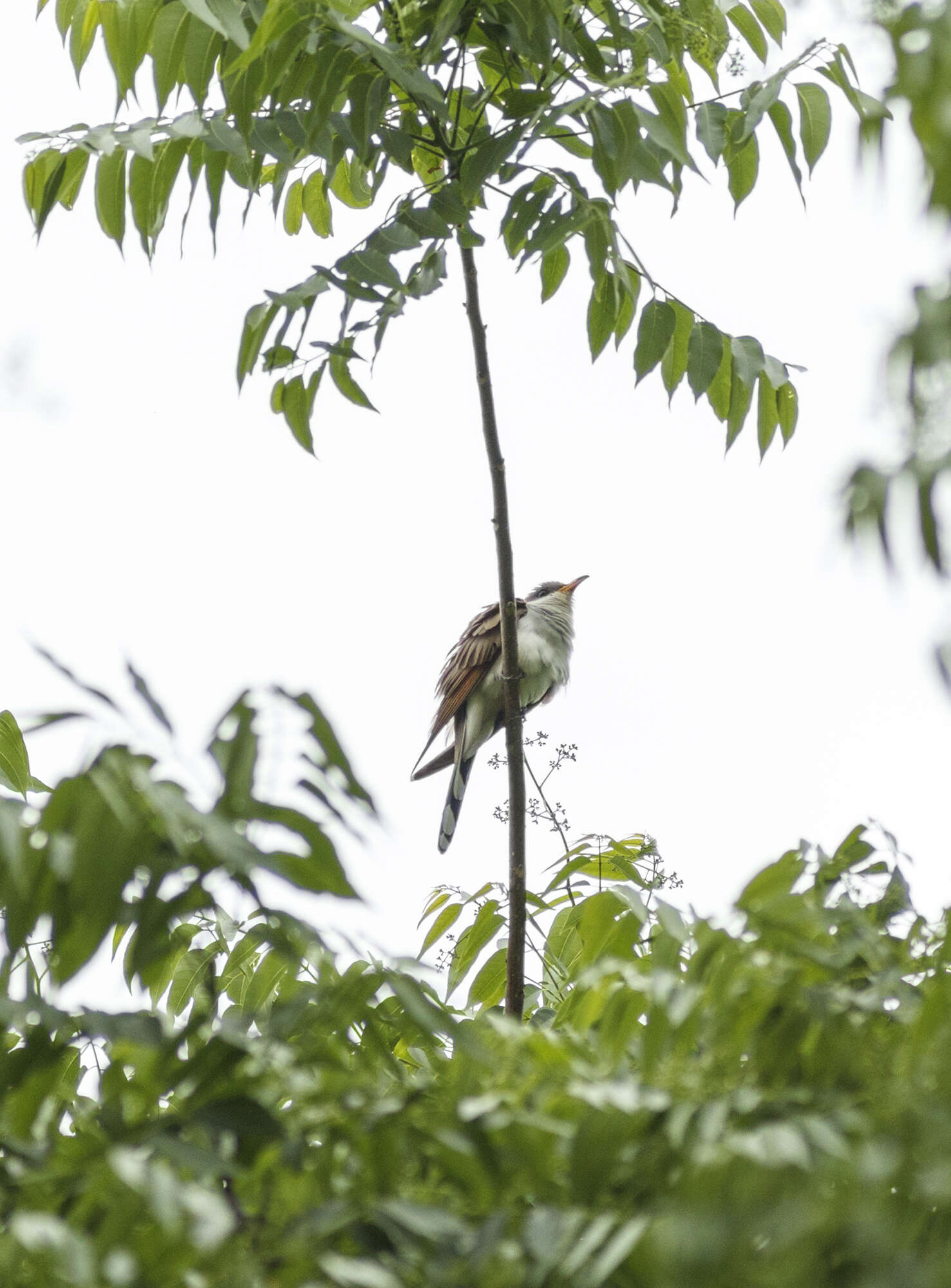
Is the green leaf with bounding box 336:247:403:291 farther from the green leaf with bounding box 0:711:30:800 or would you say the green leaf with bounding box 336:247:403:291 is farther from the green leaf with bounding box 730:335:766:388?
the green leaf with bounding box 0:711:30:800

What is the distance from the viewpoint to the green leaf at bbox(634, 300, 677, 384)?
2412mm

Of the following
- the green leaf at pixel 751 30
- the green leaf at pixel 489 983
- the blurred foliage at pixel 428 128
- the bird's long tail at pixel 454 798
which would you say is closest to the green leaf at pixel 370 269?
the blurred foliage at pixel 428 128

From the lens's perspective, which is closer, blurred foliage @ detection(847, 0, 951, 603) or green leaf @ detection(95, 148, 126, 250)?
blurred foliage @ detection(847, 0, 951, 603)

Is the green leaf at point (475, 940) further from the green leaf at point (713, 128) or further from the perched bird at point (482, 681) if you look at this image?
the perched bird at point (482, 681)

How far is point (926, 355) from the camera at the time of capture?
899 millimetres

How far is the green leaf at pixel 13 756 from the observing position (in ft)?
7.61

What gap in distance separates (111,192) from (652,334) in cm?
102

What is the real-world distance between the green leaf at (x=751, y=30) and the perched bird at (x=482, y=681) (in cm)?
251

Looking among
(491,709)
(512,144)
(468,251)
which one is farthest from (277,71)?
(491,709)

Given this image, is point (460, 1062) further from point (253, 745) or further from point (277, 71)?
point (277, 71)

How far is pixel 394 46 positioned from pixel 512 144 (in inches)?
9.1

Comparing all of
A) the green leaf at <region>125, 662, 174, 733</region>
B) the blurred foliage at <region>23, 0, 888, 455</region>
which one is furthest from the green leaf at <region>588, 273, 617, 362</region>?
the green leaf at <region>125, 662, 174, 733</region>

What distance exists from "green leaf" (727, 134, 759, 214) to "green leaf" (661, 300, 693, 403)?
0.77 feet

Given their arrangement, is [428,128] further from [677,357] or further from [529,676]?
[529,676]
